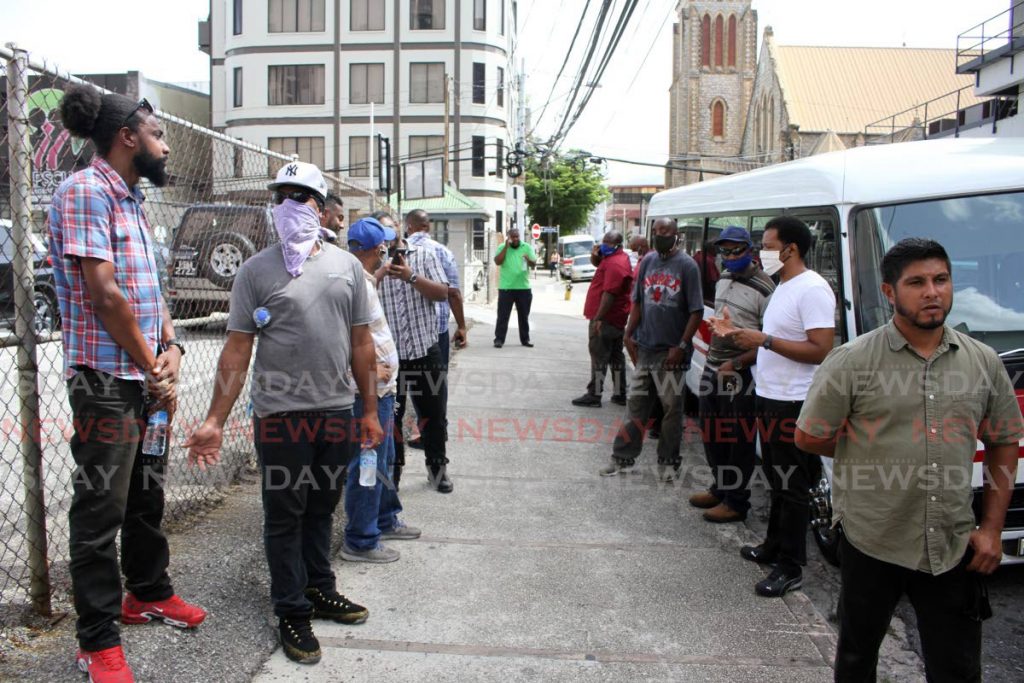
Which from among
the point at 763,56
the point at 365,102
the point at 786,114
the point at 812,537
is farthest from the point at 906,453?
the point at 763,56

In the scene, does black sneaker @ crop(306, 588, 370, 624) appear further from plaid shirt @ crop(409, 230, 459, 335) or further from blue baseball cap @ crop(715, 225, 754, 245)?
blue baseball cap @ crop(715, 225, 754, 245)

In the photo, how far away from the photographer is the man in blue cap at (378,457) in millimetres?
4441

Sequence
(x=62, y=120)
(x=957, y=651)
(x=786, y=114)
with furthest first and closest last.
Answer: (x=786, y=114) → (x=62, y=120) → (x=957, y=651)

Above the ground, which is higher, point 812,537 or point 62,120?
point 62,120

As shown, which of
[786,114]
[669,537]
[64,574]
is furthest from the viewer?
[786,114]

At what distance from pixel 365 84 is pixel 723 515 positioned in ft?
Answer: 149

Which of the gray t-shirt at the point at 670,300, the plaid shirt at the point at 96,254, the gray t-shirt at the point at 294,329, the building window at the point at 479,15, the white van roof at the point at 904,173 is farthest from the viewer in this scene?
the building window at the point at 479,15

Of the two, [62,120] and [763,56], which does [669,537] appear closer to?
[62,120]

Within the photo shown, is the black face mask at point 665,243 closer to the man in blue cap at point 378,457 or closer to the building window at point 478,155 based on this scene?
the man in blue cap at point 378,457

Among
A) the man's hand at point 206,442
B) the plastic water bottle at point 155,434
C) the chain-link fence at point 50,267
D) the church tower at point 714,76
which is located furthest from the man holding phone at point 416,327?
the church tower at point 714,76

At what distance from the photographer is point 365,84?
47438mm

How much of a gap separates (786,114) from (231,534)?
5383 centimetres

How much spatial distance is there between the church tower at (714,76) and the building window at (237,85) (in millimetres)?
38033

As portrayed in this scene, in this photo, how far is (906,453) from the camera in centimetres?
278
